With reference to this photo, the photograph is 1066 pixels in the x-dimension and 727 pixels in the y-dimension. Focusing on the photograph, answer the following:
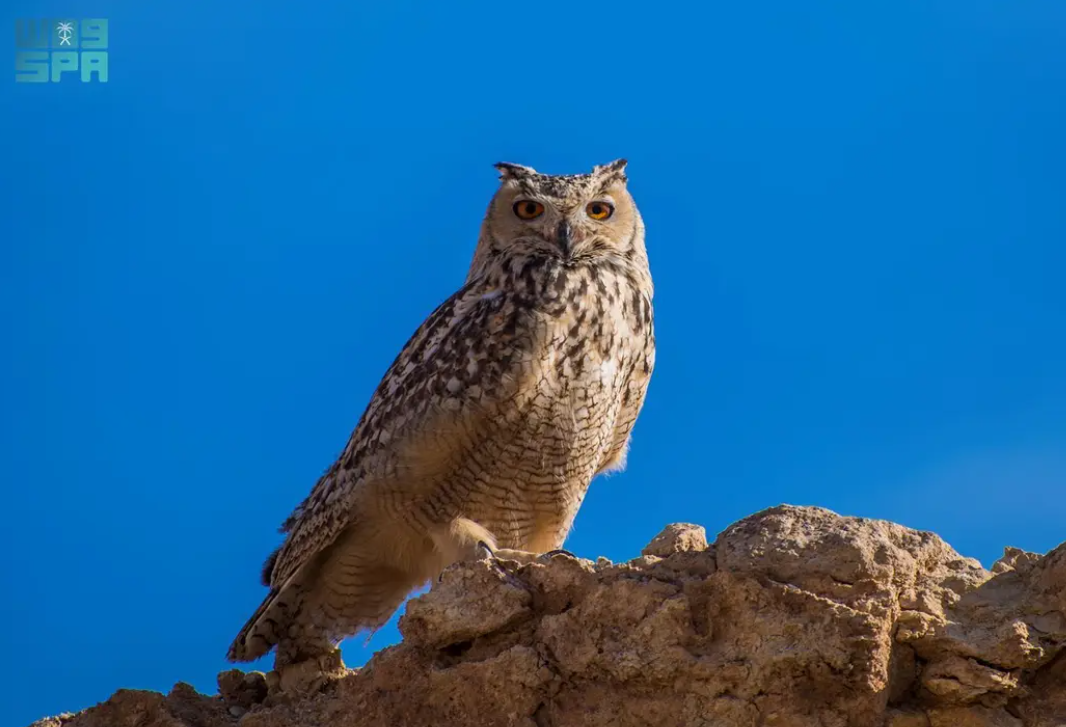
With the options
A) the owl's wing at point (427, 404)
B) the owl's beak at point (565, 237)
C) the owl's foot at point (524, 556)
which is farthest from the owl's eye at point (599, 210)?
the owl's foot at point (524, 556)

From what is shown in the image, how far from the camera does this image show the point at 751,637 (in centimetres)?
340

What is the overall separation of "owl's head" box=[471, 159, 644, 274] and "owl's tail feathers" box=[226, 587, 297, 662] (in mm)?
1532

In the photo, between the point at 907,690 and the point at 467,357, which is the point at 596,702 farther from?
the point at 467,357

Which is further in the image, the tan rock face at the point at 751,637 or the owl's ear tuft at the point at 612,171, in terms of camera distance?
the owl's ear tuft at the point at 612,171

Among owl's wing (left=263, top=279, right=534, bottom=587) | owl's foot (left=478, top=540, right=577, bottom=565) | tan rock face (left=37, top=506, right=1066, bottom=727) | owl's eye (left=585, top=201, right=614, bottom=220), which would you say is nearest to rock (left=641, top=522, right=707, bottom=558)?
tan rock face (left=37, top=506, right=1066, bottom=727)

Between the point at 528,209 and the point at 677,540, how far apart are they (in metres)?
2.00

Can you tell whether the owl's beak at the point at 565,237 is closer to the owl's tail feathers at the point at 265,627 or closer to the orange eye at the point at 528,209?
the orange eye at the point at 528,209

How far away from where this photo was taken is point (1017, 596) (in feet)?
11.4

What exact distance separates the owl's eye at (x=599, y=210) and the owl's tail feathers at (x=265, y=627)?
1.88 m

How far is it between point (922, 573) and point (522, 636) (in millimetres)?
1079

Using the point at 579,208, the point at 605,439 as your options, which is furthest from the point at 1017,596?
the point at 579,208

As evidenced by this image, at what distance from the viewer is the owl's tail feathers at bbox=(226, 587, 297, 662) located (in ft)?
16.6

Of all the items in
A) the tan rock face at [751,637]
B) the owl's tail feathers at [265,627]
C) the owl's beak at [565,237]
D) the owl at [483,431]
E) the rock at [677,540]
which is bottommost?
the tan rock face at [751,637]

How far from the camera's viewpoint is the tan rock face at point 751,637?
3309 millimetres
